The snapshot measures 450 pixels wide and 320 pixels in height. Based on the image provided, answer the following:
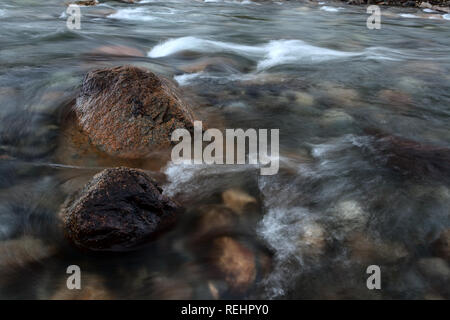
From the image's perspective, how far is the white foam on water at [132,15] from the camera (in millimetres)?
11072

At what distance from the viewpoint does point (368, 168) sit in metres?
3.85

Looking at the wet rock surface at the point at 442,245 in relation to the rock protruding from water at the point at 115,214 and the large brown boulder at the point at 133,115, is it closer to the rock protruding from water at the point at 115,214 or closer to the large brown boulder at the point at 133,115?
the rock protruding from water at the point at 115,214

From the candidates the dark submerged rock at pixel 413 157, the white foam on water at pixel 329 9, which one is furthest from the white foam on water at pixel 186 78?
the white foam on water at pixel 329 9

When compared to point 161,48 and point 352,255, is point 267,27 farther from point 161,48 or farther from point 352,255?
point 352,255

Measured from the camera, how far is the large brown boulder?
3895 millimetres

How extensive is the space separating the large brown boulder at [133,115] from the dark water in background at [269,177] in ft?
1.02

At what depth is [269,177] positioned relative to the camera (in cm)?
367

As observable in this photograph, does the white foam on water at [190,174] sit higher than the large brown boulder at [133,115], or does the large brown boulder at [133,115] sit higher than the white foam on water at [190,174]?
the large brown boulder at [133,115]

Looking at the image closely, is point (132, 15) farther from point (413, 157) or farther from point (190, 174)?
point (413, 157)

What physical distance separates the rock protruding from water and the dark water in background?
111mm

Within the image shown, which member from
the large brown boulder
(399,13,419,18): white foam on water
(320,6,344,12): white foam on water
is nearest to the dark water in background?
the large brown boulder

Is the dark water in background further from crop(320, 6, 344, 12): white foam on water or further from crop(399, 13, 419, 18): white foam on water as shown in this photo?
crop(320, 6, 344, 12): white foam on water

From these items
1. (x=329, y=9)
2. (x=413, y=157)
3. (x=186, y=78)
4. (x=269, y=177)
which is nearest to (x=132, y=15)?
(x=186, y=78)
